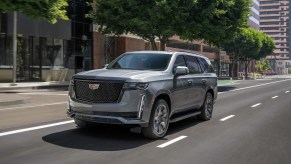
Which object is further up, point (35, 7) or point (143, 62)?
point (35, 7)

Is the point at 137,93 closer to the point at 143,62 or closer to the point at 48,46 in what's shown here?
the point at 143,62

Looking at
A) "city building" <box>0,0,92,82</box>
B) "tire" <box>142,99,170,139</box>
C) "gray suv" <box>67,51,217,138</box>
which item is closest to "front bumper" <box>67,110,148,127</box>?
"gray suv" <box>67,51,217,138</box>

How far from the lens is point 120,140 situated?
8.44 m

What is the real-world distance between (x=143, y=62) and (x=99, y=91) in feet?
6.16

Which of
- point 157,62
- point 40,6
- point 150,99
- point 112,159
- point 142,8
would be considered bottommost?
point 112,159

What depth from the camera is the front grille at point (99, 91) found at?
8.10 metres

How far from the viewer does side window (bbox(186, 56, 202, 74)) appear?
10755 mm

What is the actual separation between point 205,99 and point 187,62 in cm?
151

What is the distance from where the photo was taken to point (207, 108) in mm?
11945

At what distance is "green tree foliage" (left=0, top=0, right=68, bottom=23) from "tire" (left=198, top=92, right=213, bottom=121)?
18.1ft

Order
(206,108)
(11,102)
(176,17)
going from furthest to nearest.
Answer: (176,17) → (11,102) → (206,108)

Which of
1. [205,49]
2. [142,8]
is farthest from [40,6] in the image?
[205,49]

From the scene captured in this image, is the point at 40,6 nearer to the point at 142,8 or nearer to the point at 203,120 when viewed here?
the point at 203,120

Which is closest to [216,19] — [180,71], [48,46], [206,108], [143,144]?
[48,46]
